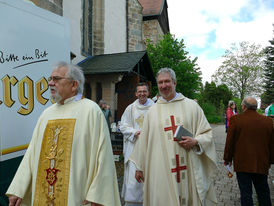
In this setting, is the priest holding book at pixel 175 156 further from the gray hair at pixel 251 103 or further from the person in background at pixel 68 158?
the gray hair at pixel 251 103

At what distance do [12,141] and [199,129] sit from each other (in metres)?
2.00

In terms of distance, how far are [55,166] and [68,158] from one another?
16cm

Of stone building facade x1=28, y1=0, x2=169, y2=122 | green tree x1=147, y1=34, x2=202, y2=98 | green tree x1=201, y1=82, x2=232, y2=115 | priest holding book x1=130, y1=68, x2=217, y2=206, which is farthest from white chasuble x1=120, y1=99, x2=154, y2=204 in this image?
green tree x1=201, y1=82, x2=232, y2=115

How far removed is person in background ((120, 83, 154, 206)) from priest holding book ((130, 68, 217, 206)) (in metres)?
0.64

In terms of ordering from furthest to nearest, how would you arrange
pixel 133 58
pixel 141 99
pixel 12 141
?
pixel 133 58
pixel 141 99
pixel 12 141

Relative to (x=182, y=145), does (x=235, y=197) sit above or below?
below

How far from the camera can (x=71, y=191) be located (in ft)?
5.81

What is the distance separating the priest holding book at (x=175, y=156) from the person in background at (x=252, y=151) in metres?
0.91

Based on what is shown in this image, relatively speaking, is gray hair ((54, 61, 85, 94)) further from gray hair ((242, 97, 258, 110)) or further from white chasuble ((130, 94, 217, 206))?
gray hair ((242, 97, 258, 110))

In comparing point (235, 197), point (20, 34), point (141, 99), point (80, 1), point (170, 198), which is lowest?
point (235, 197)

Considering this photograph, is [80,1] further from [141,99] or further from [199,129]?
[199,129]

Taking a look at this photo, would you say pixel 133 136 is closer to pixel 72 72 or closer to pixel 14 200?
pixel 72 72

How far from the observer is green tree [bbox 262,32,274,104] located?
84.5 feet

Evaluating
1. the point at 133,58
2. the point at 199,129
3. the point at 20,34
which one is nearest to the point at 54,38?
the point at 20,34
